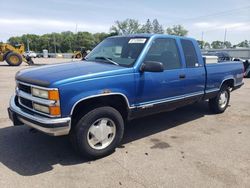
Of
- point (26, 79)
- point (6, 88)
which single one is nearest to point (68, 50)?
point (6, 88)

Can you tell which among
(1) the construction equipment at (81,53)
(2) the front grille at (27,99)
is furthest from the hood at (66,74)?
(1) the construction equipment at (81,53)

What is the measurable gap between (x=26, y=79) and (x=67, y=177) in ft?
5.17

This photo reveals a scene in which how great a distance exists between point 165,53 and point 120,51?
0.88 m

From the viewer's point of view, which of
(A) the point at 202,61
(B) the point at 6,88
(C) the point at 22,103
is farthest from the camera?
(B) the point at 6,88

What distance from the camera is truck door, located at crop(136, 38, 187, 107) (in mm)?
4234

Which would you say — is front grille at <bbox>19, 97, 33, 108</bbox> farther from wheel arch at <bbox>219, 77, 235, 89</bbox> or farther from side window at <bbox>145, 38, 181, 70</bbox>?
wheel arch at <bbox>219, 77, 235, 89</bbox>

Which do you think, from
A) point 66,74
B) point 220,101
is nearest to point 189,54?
point 220,101

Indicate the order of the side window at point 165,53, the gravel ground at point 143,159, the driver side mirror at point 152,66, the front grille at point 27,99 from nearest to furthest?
the gravel ground at point 143,159, the front grille at point 27,99, the driver side mirror at point 152,66, the side window at point 165,53

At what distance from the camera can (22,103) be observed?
157 inches

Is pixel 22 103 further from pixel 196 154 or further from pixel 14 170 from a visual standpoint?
pixel 196 154

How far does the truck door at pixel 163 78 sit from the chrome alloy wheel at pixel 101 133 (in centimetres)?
64

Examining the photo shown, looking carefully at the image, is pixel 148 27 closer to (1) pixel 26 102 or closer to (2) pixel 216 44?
(2) pixel 216 44

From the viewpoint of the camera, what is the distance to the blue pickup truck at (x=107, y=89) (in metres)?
3.39

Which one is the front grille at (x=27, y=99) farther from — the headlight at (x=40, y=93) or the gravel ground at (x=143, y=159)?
the gravel ground at (x=143, y=159)
